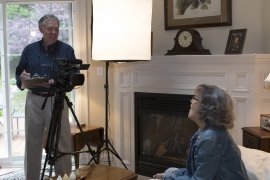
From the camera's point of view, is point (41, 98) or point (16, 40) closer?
point (41, 98)

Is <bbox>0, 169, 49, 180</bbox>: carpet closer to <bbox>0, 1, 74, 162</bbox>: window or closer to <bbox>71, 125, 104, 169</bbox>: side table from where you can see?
<bbox>0, 1, 74, 162</bbox>: window

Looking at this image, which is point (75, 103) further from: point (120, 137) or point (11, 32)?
point (11, 32)

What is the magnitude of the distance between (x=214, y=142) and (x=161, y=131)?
1855mm

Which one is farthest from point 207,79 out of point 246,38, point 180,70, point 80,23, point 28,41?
point 28,41

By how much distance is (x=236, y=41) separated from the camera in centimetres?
296

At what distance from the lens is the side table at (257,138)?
228 centimetres

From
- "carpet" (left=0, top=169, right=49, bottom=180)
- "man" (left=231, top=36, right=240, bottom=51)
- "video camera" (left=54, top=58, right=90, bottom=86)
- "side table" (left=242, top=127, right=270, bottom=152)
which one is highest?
"man" (left=231, top=36, right=240, bottom=51)

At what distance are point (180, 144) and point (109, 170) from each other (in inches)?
48.3

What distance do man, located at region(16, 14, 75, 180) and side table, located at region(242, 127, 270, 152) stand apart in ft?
4.80

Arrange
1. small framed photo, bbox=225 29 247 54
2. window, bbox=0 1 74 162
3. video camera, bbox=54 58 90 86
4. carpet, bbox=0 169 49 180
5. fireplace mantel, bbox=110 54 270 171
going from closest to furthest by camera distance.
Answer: video camera, bbox=54 58 90 86 → fireplace mantel, bbox=110 54 270 171 → small framed photo, bbox=225 29 247 54 → carpet, bbox=0 169 49 180 → window, bbox=0 1 74 162

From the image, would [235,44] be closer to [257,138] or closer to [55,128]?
[257,138]

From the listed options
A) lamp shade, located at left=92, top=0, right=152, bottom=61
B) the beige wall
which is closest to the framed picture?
the beige wall

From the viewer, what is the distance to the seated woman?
156cm

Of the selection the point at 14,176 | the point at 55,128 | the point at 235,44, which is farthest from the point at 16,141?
the point at 235,44
